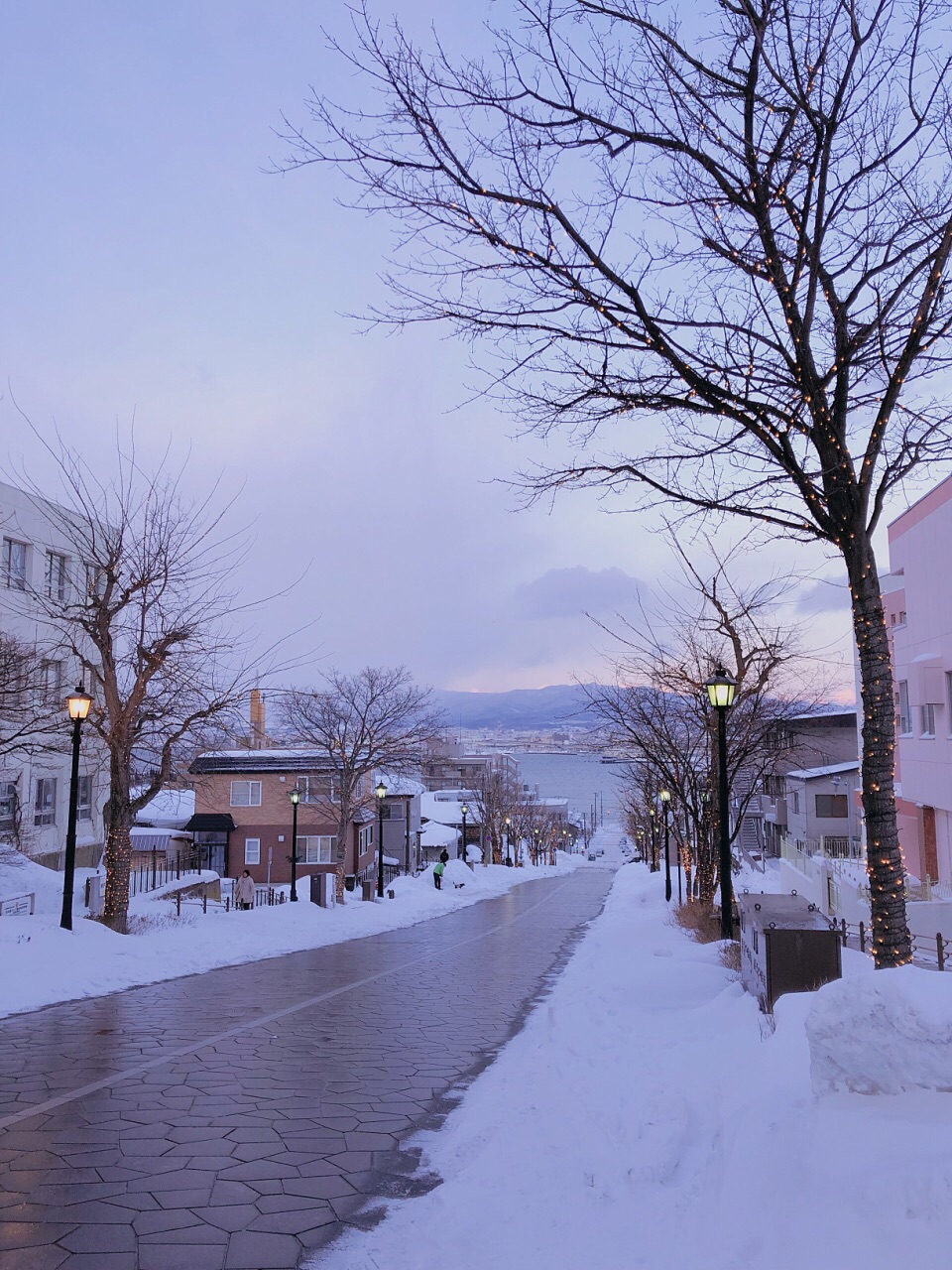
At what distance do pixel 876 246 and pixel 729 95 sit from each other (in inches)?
63.9

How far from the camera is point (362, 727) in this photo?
3722 cm

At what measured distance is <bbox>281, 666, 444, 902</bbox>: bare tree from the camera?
36500 millimetres

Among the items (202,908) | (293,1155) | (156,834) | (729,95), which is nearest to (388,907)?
(202,908)

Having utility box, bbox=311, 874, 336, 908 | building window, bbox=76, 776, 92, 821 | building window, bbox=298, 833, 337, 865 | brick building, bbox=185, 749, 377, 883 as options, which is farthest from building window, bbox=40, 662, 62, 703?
building window, bbox=298, 833, 337, 865

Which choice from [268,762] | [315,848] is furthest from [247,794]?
[315,848]

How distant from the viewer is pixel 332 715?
37.9m

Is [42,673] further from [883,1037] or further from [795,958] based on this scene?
[883,1037]

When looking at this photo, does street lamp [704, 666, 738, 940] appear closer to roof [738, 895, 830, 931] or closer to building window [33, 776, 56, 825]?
roof [738, 895, 830, 931]

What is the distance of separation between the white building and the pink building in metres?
24.1

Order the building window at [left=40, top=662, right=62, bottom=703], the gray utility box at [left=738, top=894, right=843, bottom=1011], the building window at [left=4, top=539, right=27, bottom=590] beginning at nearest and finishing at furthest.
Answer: the gray utility box at [left=738, top=894, right=843, bottom=1011], the building window at [left=40, top=662, right=62, bottom=703], the building window at [left=4, top=539, right=27, bottom=590]

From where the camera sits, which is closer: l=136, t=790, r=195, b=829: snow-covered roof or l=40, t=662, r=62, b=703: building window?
l=40, t=662, r=62, b=703: building window

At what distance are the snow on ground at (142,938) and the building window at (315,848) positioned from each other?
16574 millimetres

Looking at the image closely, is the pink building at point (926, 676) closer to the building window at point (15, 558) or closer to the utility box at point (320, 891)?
the utility box at point (320, 891)

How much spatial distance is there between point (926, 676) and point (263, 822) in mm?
36965
